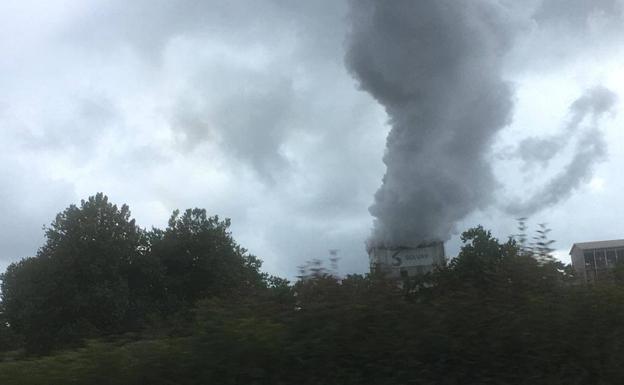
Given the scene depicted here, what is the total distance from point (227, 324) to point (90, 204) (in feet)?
133

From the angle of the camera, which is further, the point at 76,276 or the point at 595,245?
the point at 76,276

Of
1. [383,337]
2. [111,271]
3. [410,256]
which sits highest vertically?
[111,271]

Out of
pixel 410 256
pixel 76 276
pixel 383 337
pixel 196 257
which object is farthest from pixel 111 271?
pixel 383 337

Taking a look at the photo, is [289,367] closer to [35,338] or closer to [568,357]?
[568,357]

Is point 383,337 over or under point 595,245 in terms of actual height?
under

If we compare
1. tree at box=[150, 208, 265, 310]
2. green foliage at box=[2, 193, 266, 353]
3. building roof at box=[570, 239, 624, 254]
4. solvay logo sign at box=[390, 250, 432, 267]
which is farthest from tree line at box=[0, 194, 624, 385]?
tree at box=[150, 208, 265, 310]

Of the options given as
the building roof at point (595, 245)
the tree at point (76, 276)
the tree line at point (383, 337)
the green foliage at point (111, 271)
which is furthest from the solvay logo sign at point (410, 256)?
the tree line at point (383, 337)

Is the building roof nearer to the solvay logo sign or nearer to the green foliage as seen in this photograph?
the solvay logo sign

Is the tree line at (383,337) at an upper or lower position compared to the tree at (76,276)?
lower

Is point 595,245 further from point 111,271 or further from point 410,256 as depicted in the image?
point 111,271

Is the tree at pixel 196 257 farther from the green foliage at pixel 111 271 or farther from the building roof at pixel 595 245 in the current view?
the building roof at pixel 595 245

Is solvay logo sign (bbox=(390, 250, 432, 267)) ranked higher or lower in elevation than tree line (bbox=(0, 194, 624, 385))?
higher

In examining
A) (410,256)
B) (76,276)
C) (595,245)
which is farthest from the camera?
(76,276)

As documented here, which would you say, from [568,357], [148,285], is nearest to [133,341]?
[568,357]
